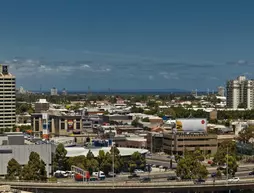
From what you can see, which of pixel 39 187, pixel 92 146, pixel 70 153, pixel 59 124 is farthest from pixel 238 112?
pixel 39 187

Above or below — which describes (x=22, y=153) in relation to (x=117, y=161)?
above

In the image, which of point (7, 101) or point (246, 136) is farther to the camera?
point (7, 101)

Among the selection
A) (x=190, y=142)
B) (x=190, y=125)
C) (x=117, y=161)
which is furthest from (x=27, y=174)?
(x=190, y=125)

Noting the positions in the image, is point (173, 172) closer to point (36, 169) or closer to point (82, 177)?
point (82, 177)

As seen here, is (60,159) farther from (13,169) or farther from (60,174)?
(13,169)

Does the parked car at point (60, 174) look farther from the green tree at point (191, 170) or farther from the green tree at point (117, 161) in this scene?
the green tree at point (191, 170)

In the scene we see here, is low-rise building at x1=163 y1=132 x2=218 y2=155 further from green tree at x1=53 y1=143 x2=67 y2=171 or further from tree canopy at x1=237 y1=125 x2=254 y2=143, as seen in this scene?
green tree at x1=53 y1=143 x2=67 y2=171

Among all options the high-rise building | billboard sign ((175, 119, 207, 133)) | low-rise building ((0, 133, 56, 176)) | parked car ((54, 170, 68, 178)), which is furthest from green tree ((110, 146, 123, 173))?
the high-rise building
